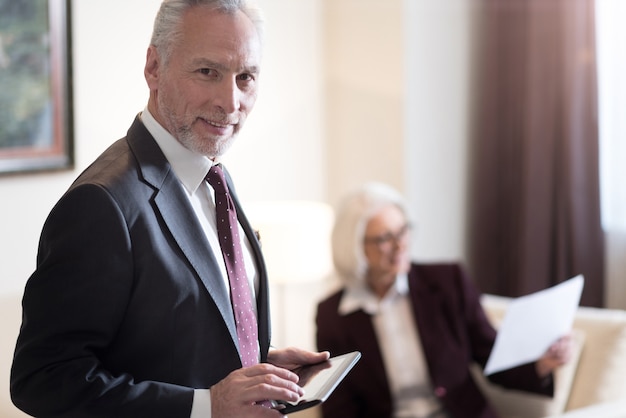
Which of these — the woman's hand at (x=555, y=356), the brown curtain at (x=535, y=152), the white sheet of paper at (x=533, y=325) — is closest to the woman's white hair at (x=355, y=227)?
the white sheet of paper at (x=533, y=325)

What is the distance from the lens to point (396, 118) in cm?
379

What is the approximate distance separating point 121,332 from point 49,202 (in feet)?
2.15

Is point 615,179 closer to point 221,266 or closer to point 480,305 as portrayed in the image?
point 480,305

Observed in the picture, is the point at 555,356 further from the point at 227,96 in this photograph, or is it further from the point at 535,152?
the point at 227,96

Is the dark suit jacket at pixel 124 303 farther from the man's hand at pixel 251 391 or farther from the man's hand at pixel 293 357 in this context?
the man's hand at pixel 293 357

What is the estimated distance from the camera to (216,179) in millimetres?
1388

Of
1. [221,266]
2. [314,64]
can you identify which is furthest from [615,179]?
[221,266]

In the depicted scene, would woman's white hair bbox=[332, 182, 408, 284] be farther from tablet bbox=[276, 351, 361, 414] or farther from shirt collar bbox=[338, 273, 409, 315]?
tablet bbox=[276, 351, 361, 414]

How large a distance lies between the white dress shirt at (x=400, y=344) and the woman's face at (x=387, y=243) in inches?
2.8

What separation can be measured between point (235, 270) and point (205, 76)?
30cm

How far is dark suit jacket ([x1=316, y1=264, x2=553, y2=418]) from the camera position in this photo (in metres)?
3.00

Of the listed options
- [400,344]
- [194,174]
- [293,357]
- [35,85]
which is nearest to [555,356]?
[400,344]

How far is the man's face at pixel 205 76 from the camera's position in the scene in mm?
1271

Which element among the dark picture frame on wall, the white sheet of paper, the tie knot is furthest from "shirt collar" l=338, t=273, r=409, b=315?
the tie knot
